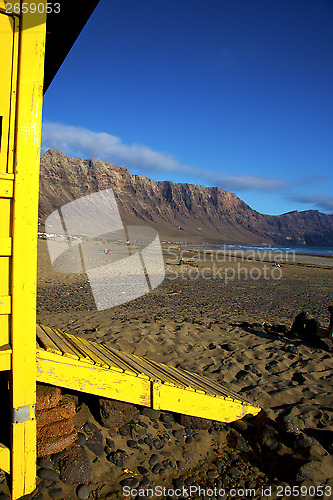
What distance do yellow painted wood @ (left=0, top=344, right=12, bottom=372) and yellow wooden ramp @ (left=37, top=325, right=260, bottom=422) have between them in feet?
1.28

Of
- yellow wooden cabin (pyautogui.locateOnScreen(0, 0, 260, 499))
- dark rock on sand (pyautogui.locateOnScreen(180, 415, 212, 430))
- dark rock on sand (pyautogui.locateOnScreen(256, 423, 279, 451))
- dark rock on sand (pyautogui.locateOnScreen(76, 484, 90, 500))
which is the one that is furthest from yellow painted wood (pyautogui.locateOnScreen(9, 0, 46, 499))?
dark rock on sand (pyautogui.locateOnScreen(256, 423, 279, 451))

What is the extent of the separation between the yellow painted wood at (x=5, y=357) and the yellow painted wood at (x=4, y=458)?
0.70 m

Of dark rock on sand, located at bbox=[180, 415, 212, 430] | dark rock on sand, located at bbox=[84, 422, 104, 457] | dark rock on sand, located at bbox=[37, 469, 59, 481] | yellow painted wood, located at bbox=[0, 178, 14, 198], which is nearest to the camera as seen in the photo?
yellow painted wood, located at bbox=[0, 178, 14, 198]

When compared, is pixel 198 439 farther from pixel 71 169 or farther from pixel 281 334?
pixel 71 169

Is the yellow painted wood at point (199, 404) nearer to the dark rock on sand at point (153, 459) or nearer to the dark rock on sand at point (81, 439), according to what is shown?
the dark rock on sand at point (153, 459)

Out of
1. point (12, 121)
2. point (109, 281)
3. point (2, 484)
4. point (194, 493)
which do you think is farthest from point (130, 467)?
point (109, 281)

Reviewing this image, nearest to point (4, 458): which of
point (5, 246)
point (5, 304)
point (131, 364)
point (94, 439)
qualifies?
point (94, 439)

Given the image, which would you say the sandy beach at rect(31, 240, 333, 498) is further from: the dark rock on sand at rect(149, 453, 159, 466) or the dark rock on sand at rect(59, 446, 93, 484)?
the dark rock on sand at rect(59, 446, 93, 484)

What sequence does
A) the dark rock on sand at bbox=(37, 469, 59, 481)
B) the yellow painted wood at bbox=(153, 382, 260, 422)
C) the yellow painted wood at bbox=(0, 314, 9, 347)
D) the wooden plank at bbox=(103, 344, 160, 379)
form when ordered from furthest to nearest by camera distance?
1. the wooden plank at bbox=(103, 344, 160, 379)
2. the yellow painted wood at bbox=(153, 382, 260, 422)
3. the dark rock on sand at bbox=(37, 469, 59, 481)
4. the yellow painted wood at bbox=(0, 314, 9, 347)

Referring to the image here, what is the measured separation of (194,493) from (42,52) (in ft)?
13.7

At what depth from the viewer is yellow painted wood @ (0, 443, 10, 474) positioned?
2.37 metres

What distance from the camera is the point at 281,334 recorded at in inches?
285

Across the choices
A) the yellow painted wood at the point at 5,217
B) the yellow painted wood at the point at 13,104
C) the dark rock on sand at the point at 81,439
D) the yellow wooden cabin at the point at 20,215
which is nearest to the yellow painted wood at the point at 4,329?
the yellow wooden cabin at the point at 20,215

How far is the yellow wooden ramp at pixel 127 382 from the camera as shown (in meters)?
2.78
